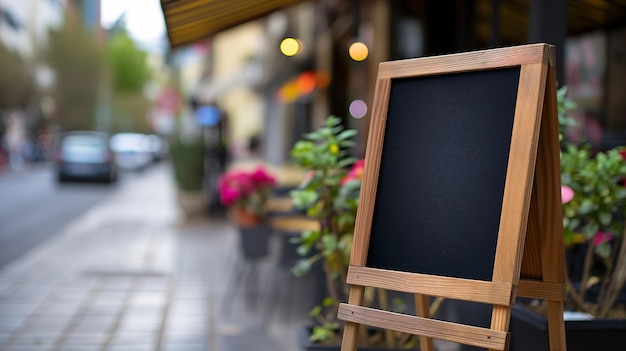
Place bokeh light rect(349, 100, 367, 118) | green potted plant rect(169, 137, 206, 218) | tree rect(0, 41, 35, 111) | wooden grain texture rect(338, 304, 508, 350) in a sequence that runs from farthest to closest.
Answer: tree rect(0, 41, 35, 111) → green potted plant rect(169, 137, 206, 218) → bokeh light rect(349, 100, 367, 118) → wooden grain texture rect(338, 304, 508, 350)

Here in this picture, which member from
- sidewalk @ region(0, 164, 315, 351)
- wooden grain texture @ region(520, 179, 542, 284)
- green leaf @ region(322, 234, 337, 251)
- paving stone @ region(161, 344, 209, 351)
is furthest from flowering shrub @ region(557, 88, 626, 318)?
paving stone @ region(161, 344, 209, 351)

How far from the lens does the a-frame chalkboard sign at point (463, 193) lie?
8.06 feet

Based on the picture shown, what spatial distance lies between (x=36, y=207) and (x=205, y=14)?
1342cm

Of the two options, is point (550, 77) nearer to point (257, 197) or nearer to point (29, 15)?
point (257, 197)

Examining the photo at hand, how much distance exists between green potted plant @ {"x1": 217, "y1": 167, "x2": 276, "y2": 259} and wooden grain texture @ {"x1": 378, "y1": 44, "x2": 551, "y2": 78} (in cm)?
474

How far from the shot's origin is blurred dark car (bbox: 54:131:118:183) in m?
25.0

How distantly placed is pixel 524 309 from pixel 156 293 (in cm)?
436

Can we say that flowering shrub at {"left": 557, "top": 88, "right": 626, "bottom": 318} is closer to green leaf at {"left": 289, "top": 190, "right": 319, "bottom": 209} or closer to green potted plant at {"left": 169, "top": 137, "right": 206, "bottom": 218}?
green leaf at {"left": 289, "top": 190, "right": 319, "bottom": 209}

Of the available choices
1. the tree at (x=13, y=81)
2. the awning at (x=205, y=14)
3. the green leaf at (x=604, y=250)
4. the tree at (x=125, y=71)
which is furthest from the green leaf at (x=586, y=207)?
the tree at (x=125, y=71)

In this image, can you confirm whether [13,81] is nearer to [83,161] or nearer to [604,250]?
[83,161]

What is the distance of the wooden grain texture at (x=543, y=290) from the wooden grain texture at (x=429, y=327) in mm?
545

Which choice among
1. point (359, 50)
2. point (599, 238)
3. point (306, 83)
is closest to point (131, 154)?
point (306, 83)

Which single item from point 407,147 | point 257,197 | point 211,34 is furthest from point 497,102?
point 257,197

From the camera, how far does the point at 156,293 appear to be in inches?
286
